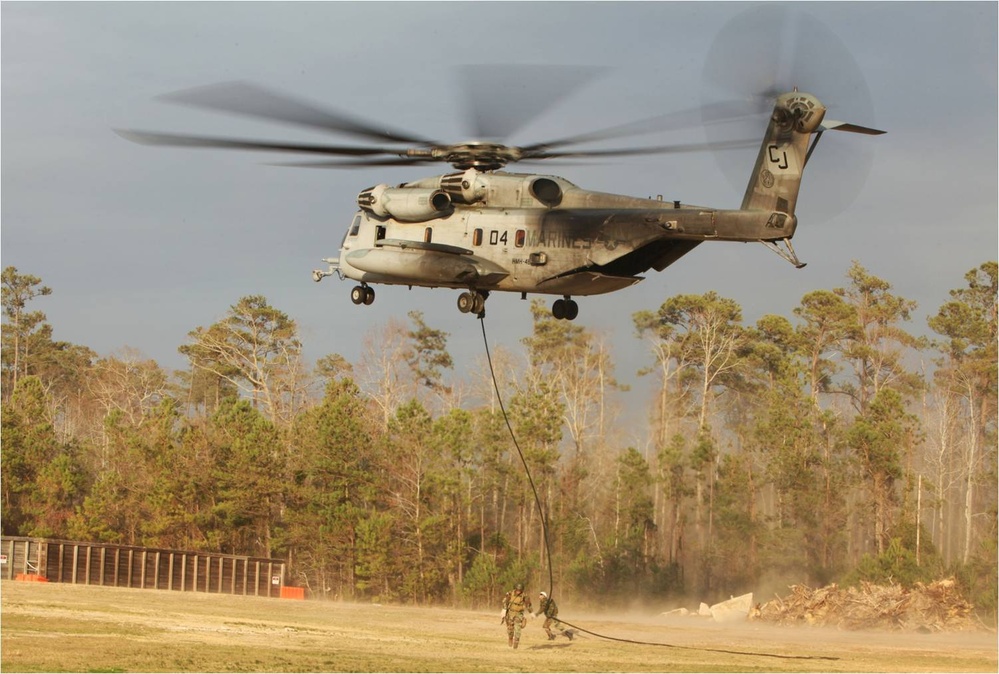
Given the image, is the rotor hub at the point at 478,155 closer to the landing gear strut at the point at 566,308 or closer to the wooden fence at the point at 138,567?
the landing gear strut at the point at 566,308

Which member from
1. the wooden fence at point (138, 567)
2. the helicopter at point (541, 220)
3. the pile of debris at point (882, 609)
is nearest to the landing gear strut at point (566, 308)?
the helicopter at point (541, 220)

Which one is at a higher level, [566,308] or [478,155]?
[478,155]

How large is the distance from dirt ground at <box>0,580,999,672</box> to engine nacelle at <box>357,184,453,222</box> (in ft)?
34.8

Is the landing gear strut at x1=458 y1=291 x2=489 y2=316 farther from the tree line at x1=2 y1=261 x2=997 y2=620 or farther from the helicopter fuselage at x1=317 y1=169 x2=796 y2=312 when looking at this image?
the tree line at x1=2 y1=261 x2=997 y2=620

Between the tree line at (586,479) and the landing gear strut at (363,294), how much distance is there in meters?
29.7

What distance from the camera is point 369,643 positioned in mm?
35875

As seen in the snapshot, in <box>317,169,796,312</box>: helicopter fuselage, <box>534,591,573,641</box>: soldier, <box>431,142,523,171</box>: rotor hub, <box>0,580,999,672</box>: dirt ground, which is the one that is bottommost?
<box>0,580,999,672</box>: dirt ground

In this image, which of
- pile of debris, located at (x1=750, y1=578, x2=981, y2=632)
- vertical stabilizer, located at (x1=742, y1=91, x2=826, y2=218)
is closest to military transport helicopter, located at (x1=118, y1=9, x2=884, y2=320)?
vertical stabilizer, located at (x1=742, y1=91, x2=826, y2=218)

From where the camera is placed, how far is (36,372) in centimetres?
10325

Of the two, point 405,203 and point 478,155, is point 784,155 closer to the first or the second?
point 478,155

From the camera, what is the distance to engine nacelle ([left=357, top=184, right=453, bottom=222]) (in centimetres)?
2584

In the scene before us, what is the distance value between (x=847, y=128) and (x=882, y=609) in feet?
92.4

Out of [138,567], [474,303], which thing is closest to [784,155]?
[474,303]

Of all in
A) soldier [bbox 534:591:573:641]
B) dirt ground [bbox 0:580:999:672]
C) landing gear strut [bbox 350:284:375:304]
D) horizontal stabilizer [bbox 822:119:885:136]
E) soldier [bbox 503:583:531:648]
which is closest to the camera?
horizontal stabilizer [bbox 822:119:885:136]
